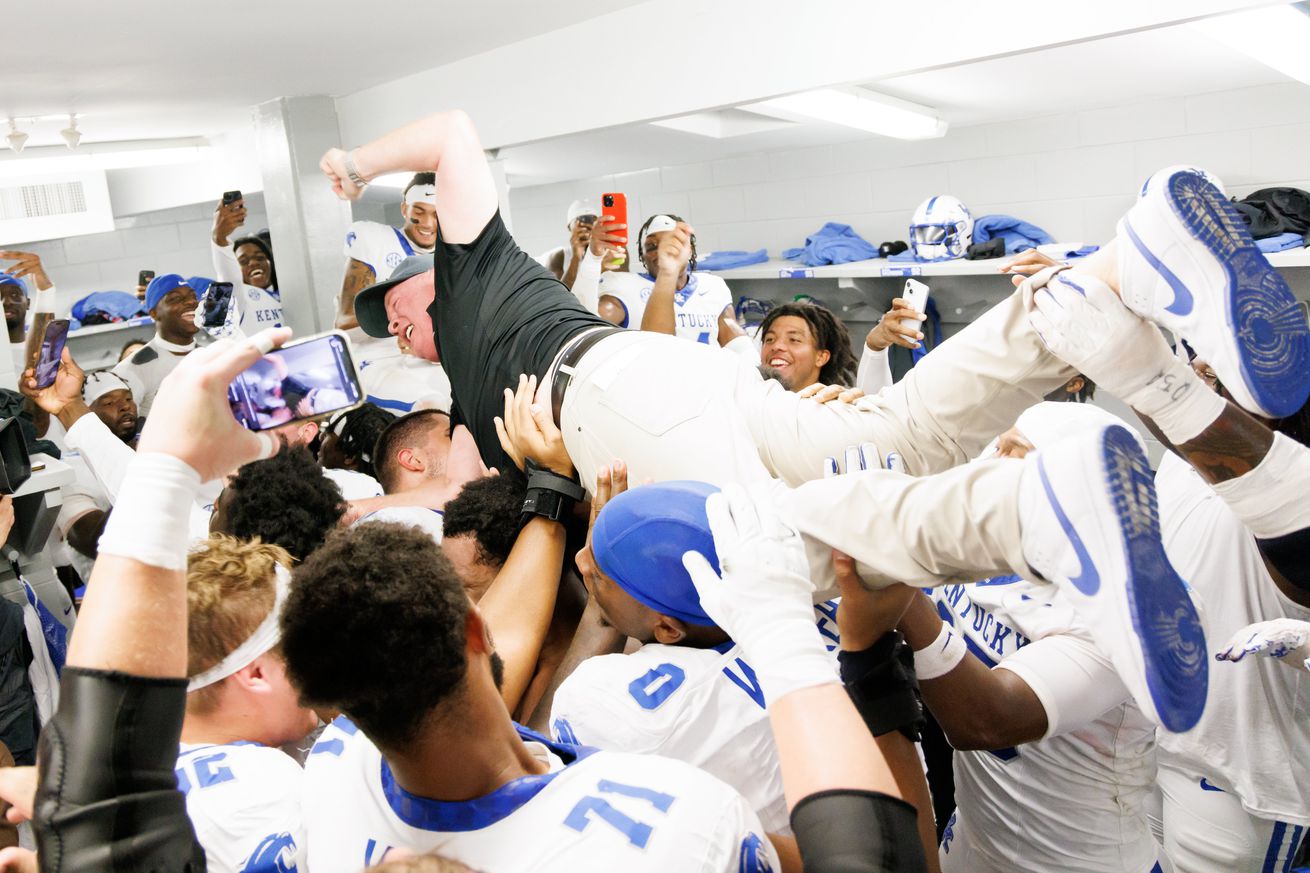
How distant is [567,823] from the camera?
3.25 feet

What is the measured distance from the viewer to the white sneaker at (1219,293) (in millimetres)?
1383

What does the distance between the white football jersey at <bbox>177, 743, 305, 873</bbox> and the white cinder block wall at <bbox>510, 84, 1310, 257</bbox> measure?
4.34m

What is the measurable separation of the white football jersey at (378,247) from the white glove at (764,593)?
9.59ft

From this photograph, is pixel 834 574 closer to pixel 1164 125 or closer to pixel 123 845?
pixel 123 845

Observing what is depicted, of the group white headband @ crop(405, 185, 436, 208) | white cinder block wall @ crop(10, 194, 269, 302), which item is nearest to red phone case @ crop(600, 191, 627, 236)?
white headband @ crop(405, 185, 436, 208)

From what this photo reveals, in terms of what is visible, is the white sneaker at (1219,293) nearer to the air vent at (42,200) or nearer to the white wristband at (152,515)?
the white wristband at (152,515)

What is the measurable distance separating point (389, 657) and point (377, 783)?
196 millimetres

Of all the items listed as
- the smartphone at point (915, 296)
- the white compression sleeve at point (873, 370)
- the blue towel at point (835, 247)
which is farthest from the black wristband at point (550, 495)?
the blue towel at point (835, 247)

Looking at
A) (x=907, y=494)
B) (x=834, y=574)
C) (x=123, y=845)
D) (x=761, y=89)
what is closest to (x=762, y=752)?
(x=834, y=574)

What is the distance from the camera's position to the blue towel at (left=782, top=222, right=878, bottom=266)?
5.31 metres

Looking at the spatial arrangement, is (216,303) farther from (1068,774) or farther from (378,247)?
(1068,774)

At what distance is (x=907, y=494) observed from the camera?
125 centimetres

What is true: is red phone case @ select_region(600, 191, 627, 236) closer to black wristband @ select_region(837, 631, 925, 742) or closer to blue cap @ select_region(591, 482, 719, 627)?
blue cap @ select_region(591, 482, 719, 627)

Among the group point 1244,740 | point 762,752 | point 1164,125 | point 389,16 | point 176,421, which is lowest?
point 1244,740
